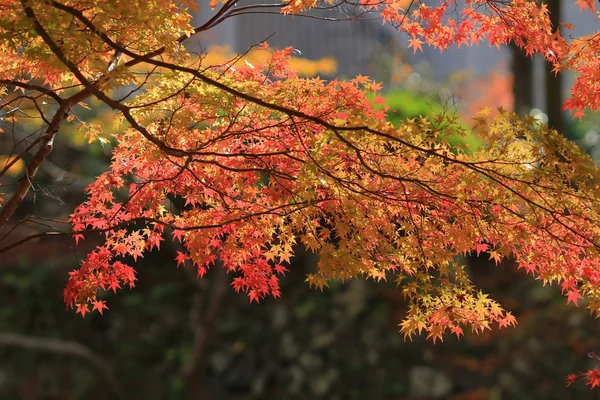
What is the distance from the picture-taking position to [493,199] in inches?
139

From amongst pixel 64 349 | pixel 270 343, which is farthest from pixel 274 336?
pixel 64 349

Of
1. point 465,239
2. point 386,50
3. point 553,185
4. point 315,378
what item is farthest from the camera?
point 386,50

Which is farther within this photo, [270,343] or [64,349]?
[270,343]

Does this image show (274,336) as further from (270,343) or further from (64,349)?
(64,349)

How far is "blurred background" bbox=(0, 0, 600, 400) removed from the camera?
8.91 m

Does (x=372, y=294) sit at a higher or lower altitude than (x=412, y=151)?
higher

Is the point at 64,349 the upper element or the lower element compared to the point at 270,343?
lower

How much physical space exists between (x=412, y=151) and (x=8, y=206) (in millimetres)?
2417

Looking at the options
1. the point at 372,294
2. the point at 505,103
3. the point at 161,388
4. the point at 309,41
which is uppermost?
the point at 309,41

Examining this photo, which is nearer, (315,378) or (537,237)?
(537,237)

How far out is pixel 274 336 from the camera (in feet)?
31.9

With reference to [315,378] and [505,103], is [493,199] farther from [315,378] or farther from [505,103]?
[505,103]

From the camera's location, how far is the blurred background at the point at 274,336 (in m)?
8.91

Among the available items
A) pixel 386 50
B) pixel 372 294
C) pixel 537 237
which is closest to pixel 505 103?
pixel 386 50
